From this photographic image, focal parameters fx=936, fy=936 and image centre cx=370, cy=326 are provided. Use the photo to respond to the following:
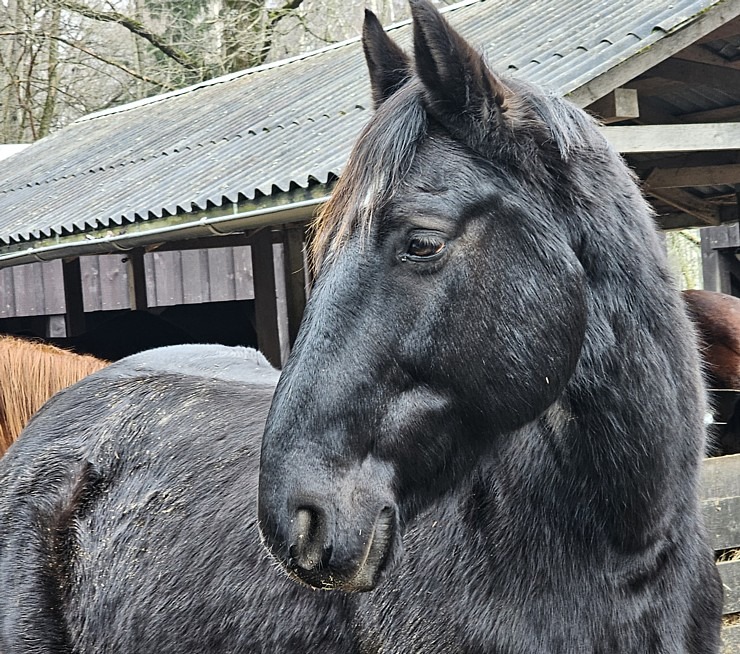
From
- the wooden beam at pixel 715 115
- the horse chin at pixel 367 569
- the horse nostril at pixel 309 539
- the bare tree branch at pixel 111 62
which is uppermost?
the bare tree branch at pixel 111 62

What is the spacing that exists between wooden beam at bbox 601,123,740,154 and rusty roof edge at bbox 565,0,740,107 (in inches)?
12.6

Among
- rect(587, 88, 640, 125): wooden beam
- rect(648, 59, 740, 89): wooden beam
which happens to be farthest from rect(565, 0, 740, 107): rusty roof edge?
rect(648, 59, 740, 89): wooden beam

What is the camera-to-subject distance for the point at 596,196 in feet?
6.40

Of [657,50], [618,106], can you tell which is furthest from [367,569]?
[618,106]

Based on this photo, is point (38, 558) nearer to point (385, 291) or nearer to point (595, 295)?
point (385, 291)

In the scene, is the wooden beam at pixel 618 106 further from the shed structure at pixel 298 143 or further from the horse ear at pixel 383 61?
the horse ear at pixel 383 61

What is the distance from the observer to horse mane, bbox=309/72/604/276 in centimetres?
182

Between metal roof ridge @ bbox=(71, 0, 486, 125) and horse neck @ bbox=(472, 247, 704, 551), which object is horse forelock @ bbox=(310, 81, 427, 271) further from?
metal roof ridge @ bbox=(71, 0, 486, 125)

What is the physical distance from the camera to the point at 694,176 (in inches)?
302

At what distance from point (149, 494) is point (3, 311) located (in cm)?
1381

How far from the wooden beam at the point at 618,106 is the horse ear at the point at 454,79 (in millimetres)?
3429

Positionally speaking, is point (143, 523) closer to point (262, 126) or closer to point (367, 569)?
point (367, 569)

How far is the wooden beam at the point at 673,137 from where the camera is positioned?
16.7 ft

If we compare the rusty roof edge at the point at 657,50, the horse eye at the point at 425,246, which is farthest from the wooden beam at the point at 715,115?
the horse eye at the point at 425,246
